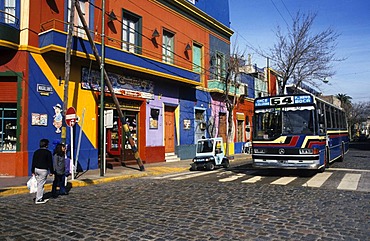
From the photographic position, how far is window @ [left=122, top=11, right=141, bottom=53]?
60.5ft

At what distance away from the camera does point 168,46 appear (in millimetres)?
21969

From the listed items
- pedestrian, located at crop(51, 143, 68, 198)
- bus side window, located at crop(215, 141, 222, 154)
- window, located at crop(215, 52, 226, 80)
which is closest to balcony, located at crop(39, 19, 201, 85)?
window, located at crop(215, 52, 226, 80)

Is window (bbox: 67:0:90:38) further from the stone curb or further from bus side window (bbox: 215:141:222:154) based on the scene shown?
bus side window (bbox: 215:141:222:154)

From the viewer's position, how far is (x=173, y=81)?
2061cm

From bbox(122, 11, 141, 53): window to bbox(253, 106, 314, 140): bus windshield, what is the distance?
8.89 metres

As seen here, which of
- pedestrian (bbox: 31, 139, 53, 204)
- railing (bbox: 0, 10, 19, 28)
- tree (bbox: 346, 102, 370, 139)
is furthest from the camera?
tree (bbox: 346, 102, 370, 139)

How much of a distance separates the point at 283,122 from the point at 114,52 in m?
9.06

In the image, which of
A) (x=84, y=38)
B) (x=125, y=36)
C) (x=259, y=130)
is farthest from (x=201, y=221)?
(x=125, y=36)

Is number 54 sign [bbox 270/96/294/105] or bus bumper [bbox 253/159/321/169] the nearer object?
bus bumper [bbox 253/159/321/169]

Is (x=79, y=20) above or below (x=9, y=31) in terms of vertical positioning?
above

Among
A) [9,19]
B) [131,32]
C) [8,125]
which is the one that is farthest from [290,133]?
[9,19]

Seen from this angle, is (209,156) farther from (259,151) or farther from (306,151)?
(306,151)

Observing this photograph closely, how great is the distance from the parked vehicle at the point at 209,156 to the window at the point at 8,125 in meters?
8.30

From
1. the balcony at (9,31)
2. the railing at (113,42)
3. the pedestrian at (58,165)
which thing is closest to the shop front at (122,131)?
the railing at (113,42)
